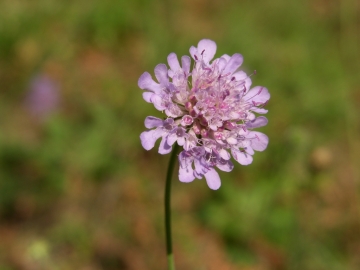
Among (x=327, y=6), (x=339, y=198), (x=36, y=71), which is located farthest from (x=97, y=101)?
(x=327, y=6)

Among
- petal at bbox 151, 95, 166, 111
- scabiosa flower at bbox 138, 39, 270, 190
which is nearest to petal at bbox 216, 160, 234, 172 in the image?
scabiosa flower at bbox 138, 39, 270, 190

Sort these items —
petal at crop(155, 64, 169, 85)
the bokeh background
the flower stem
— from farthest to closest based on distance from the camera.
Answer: the bokeh background
petal at crop(155, 64, 169, 85)
the flower stem

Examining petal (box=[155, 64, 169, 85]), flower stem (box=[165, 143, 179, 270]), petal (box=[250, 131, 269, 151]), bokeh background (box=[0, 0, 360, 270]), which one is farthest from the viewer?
bokeh background (box=[0, 0, 360, 270])

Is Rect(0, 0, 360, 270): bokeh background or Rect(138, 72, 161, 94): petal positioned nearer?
Rect(138, 72, 161, 94): petal

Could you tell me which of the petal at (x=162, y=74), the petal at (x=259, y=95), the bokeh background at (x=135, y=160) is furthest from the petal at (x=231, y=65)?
the bokeh background at (x=135, y=160)

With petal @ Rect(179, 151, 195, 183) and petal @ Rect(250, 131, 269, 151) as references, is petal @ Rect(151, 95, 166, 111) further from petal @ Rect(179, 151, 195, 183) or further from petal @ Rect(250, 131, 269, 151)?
petal @ Rect(250, 131, 269, 151)

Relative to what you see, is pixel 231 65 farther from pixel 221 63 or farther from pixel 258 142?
pixel 258 142
